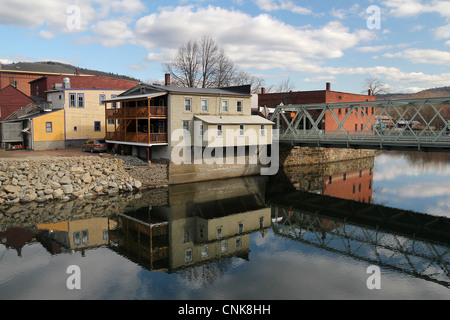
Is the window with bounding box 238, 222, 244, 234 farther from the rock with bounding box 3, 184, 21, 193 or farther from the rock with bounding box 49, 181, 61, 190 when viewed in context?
the rock with bounding box 3, 184, 21, 193

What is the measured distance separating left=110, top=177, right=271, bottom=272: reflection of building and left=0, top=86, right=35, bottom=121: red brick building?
25636mm

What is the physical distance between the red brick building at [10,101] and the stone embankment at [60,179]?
18.0 metres

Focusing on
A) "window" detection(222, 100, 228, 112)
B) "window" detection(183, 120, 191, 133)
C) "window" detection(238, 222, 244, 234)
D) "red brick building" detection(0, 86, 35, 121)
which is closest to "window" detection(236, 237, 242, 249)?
"window" detection(238, 222, 244, 234)

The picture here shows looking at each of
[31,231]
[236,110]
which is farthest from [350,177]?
[31,231]

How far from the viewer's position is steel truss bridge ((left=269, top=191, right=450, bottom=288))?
17.3m

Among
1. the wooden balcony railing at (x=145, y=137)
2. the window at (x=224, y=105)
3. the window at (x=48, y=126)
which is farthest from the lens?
the window at (x=48, y=126)

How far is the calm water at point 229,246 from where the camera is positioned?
14523 mm

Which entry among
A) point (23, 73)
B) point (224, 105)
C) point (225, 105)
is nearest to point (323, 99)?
point (225, 105)

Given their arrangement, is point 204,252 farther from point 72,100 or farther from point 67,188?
point 72,100

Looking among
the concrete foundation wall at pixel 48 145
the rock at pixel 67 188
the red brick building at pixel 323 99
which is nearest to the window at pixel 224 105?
the rock at pixel 67 188

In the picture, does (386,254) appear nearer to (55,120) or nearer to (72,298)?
(72,298)

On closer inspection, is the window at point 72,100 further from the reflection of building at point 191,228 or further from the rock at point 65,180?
the reflection of building at point 191,228

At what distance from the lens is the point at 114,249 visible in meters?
18.8
